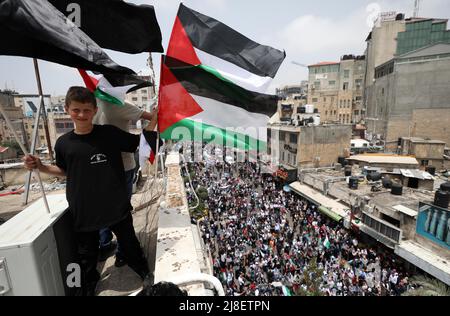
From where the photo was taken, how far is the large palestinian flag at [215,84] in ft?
11.8

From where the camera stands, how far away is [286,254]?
14219 mm

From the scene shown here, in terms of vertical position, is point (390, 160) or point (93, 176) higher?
point (93, 176)

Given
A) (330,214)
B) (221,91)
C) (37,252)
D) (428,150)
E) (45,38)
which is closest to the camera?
(37,252)

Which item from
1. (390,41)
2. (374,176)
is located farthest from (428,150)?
(390,41)

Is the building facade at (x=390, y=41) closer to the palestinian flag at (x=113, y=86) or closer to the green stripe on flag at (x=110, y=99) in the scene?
the palestinian flag at (x=113, y=86)

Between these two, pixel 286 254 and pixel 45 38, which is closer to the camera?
pixel 45 38

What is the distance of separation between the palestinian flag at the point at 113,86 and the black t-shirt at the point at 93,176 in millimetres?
775

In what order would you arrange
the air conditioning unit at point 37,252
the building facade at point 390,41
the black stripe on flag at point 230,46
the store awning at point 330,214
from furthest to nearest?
1. the building facade at point 390,41
2. the store awning at point 330,214
3. the black stripe on flag at point 230,46
4. the air conditioning unit at point 37,252

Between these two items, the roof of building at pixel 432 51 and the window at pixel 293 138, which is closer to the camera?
the window at pixel 293 138

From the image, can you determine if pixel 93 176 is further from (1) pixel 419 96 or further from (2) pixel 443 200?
(1) pixel 419 96

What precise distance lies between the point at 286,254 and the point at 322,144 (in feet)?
65.4

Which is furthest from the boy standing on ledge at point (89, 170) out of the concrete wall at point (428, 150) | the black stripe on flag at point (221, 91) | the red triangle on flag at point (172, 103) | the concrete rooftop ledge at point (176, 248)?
the concrete wall at point (428, 150)

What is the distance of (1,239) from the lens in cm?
198
